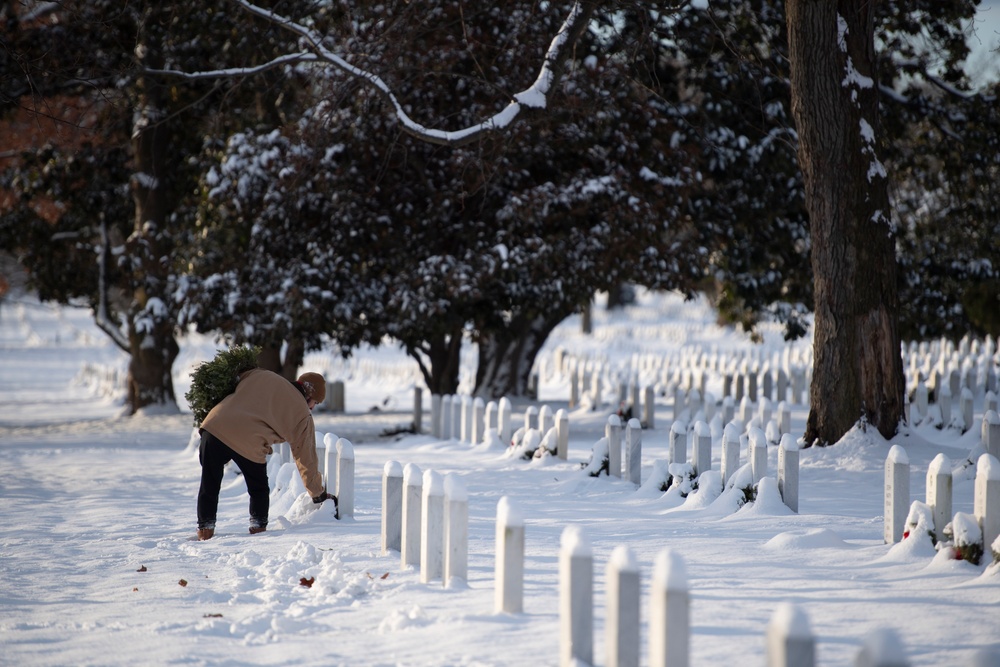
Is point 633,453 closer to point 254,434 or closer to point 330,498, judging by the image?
point 330,498

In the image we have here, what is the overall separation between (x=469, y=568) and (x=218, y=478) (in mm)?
2121

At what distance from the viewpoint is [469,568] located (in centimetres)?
534

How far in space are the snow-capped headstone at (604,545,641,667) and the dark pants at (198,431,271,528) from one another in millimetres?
3700

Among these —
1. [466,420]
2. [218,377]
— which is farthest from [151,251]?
[218,377]

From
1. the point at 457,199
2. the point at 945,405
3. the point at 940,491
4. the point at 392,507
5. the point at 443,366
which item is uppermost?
the point at 457,199

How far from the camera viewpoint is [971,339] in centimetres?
2519

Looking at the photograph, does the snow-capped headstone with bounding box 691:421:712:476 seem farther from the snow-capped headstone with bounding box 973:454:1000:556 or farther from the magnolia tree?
the magnolia tree

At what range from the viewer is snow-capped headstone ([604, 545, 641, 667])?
3318 mm

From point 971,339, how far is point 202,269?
1998cm

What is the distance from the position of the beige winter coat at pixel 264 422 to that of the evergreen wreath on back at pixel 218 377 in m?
0.14

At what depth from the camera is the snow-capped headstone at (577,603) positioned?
3.59 m

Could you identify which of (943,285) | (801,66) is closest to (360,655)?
(801,66)

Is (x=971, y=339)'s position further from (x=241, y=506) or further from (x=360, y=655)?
(x=360, y=655)

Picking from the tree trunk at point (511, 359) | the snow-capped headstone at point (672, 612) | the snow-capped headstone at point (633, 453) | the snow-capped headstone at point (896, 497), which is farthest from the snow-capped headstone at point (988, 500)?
A: the tree trunk at point (511, 359)
